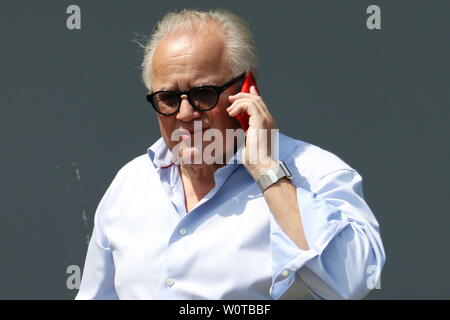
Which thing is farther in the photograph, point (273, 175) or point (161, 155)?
point (161, 155)

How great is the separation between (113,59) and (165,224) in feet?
5.65

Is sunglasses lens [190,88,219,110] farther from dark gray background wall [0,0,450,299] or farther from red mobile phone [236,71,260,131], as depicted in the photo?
dark gray background wall [0,0,450,299]

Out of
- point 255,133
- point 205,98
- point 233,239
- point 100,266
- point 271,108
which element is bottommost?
point 100,266

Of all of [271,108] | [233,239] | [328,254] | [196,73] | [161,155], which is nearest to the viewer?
[328,254]

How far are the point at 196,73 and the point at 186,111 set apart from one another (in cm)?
14

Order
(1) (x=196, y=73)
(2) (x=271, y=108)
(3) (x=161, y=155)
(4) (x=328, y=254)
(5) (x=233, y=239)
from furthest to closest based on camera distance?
(2) (x=271, y=108)
(3) (x=161, y=155)
(1) (x=196, y=73)
(5) (x=233, y=239)
(4) (x=328, y=254)

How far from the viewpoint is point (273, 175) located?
2936mm

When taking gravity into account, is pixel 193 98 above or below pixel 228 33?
below

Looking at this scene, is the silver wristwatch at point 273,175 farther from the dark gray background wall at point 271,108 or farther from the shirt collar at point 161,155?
the dark gray background wall at point 271,108

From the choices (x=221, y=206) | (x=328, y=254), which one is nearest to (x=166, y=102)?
(x=221, y=206)

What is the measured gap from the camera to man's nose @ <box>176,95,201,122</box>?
3131 mm

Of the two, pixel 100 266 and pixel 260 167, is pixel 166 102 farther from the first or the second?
pixel 100 266

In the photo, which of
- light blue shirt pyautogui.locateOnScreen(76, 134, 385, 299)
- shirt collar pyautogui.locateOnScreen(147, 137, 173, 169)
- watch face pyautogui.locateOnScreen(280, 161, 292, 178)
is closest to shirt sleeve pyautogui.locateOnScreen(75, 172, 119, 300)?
light blue shirt pyautogui.locateOnScreen(76, 134, 385, 299)
